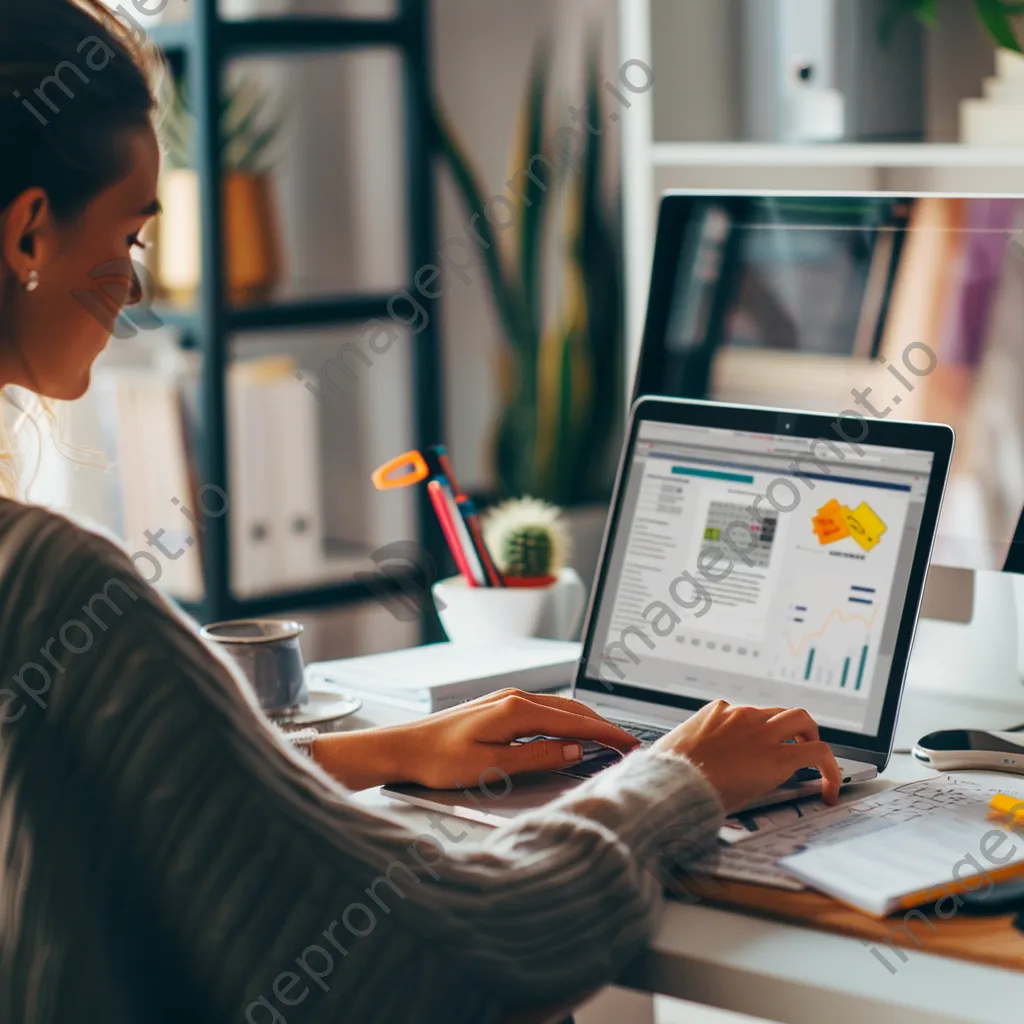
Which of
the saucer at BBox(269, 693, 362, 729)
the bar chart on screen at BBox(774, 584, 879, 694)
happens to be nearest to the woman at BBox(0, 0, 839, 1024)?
the bar chart on screen at BBox(774, 584, 879, 694)

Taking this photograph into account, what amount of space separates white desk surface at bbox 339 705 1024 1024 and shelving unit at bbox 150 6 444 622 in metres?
1.43

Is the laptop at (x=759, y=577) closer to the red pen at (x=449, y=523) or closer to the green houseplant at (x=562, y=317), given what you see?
the red pen at (x=449, y=523)

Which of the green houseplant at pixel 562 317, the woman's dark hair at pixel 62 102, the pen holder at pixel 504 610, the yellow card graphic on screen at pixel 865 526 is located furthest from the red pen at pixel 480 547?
the green houseplant at pixel 562 317

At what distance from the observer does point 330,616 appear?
9.01ft

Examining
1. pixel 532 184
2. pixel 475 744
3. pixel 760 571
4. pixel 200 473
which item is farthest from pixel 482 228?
pixel 475 744

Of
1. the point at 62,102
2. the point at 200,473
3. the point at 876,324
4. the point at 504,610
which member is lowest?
the point at 504,610

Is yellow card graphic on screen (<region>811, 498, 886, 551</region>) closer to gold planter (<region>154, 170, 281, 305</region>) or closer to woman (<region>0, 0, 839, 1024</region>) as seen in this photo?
woman (<region>0, 0, 839, 1024</region>)

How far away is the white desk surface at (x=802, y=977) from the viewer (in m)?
0.86

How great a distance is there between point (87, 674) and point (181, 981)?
7.0 inches

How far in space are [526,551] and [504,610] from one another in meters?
A: 0.07

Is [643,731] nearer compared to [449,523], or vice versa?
[643,731]

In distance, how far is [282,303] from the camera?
7.70 ft

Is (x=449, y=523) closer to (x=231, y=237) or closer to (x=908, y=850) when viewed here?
(x=908, y=850)

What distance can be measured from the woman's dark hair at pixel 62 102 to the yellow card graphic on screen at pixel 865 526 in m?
0.64
